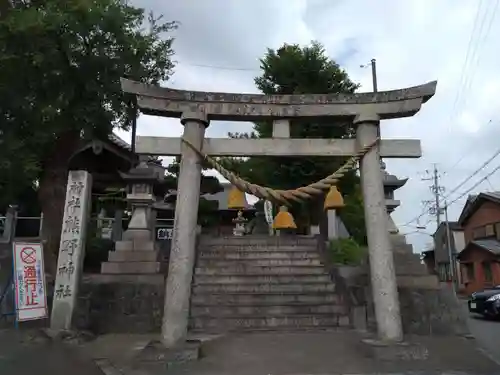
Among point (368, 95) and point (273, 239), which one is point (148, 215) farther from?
point (368, 95)

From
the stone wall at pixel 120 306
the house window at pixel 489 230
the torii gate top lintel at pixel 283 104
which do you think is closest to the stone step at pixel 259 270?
the stone wall at pixel 120 306

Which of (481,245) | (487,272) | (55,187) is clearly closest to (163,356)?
(55,187)

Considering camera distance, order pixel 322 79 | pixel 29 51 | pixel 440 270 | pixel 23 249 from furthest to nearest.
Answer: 1. pixel 440 270
2. pixel 322 79
3. pixel 29 51
4. pixel 23 249

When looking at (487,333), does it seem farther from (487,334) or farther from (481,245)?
(481,245)

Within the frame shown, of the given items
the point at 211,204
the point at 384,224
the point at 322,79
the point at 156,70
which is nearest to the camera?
the point at 384,224

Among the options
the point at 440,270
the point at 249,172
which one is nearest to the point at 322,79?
the point at 249,172

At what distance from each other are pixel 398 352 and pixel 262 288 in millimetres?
4560

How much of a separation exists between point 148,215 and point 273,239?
397cm

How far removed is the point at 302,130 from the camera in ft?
54.7

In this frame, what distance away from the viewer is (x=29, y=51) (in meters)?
10.1

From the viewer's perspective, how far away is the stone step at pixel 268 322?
938 cm

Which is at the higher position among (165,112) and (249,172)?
(249,172)

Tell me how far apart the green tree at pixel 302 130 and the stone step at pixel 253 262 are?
5171 millimetres

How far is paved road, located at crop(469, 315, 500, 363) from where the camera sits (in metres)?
8.10
